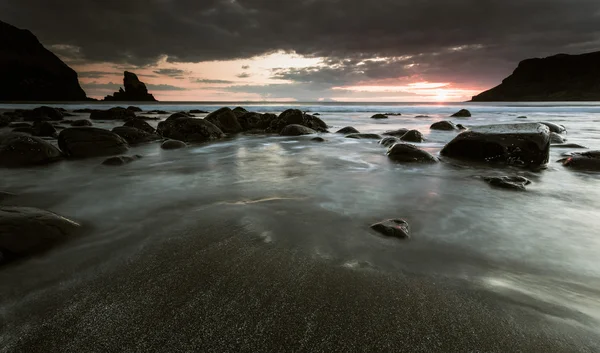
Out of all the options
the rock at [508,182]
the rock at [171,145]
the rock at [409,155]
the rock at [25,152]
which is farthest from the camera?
the rock at [171,145]

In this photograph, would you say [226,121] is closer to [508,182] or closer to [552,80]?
[508,182]

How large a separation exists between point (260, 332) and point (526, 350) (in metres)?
1.22

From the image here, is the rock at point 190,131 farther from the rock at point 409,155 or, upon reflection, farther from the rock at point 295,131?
the rock at point 409,155

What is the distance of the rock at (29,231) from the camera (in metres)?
A: 2.11

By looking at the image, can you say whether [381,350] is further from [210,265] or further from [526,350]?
[210,265]

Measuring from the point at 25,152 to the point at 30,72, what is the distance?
11592 cm

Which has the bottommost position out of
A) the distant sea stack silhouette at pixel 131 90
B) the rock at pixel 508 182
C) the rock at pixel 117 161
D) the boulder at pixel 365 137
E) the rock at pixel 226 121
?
the rock at pixel 508 182

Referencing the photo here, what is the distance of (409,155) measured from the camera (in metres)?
6.15

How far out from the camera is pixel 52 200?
3.63m

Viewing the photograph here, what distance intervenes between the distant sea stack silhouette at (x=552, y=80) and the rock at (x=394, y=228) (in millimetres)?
133389

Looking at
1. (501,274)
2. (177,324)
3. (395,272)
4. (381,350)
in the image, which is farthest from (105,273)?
(501,274)

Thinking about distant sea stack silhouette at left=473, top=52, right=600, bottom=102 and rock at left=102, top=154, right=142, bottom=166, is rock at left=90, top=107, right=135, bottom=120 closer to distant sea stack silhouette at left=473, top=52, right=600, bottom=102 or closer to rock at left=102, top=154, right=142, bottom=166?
rock at left=102, top=154, right=142, bottom=166

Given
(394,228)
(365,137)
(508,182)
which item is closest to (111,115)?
(365,137)

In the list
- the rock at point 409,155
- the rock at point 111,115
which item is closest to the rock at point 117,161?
the rock at point 409,155
